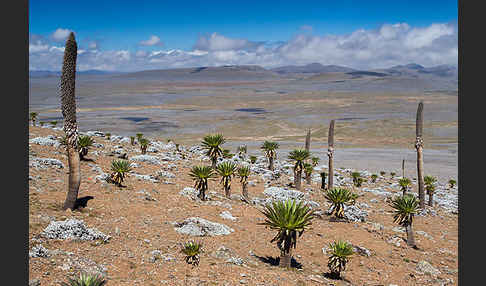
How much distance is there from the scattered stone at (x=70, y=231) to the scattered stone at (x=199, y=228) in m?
3.53

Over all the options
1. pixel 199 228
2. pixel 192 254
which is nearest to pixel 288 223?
pixel 192 254

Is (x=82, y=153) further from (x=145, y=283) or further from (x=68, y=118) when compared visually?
(x=145, y=283)

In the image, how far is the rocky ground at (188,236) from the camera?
450 inches

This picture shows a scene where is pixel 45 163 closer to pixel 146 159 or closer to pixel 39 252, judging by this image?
pixel 146 159

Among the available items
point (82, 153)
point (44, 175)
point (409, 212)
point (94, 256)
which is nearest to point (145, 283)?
point (94, 256)

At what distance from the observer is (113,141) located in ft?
140

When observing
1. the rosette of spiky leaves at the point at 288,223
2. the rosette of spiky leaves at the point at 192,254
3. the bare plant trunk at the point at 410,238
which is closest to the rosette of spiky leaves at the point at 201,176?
the rosette of spiky leaves at the point at 288,223

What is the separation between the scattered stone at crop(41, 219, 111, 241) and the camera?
12477 millimetres

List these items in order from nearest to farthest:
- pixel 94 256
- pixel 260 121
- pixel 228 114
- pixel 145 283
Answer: pixel 145 283 < pixel 94 256 < pixel 260 121 < pixel 228 114

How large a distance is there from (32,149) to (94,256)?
699 inches

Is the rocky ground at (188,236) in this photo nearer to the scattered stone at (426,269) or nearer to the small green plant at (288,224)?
the scattered stone at (426,269)

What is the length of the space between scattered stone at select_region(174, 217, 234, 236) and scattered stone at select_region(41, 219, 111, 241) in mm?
3525

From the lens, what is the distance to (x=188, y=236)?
1534cm

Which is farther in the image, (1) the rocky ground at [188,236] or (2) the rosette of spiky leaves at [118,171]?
(2) the rosette of spiky leaves at [118,171]
